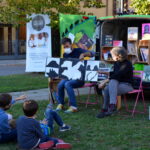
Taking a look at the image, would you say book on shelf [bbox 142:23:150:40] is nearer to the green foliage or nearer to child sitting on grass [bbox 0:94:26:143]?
child sitting on grass [bbox 0:94:26:143]

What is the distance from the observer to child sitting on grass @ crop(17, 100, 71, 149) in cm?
498

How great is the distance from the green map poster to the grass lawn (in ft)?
7.88

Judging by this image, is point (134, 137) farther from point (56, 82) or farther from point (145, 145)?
point (56, 82)

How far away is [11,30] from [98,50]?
57.3 feet

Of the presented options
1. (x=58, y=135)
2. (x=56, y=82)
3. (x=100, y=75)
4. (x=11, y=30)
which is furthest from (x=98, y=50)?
(x=11, y=30)

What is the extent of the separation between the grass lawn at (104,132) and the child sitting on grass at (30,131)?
42cm

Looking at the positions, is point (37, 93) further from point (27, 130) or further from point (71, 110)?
point (27, 130)

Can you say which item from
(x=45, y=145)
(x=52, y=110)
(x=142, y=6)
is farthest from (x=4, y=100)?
(x=142, y=6)

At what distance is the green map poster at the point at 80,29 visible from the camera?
9.59 m

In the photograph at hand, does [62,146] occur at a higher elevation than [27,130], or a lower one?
lower

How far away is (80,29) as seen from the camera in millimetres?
9781

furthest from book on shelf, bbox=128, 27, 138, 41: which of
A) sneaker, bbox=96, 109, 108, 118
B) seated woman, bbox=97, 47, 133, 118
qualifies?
sneaker, bbox=96, 109, 108, 118

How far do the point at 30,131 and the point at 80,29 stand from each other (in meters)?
5.22

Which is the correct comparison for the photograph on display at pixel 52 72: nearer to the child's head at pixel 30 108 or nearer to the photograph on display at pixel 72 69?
the photograph on display at pixel 72 69
